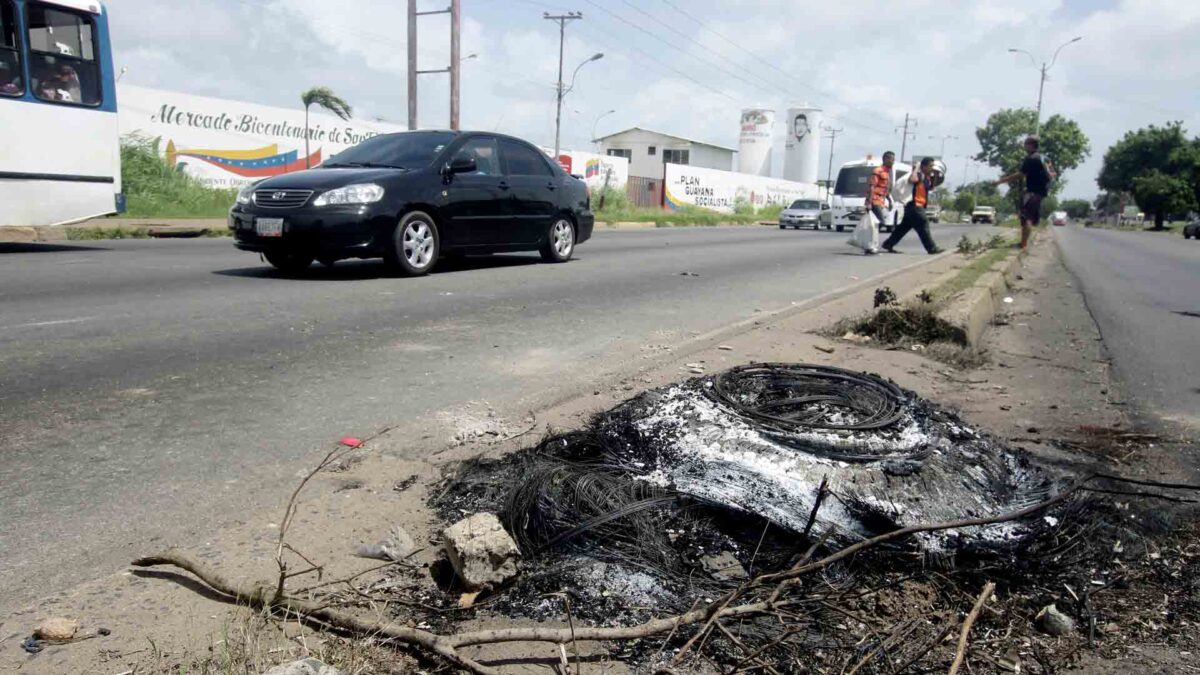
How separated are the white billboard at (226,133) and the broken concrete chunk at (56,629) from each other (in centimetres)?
1810

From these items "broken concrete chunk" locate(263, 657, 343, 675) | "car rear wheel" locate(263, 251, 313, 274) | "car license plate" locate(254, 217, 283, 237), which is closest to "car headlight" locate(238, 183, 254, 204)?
"car license plate" locate(254, 217, 283, 237)

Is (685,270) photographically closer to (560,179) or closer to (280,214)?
(560,179)

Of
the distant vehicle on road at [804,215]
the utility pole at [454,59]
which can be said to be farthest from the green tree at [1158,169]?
the utility pole at [454,59]

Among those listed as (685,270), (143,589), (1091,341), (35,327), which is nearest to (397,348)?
(35,327)

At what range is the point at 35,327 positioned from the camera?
19.1 feet

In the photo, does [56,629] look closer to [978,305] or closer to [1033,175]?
[978,305]

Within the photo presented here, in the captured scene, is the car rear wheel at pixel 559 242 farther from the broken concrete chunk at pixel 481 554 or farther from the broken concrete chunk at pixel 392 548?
the broken concrete chunk at pixel 481 554

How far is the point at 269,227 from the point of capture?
863 centimetres

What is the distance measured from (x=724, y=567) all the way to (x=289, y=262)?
8.22 meters

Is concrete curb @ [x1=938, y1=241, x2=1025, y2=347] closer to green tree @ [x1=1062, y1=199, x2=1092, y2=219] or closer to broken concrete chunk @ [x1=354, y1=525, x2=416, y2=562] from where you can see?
broken concrete chunk @ [x1=354, y1=525, x2=416, y2=562]

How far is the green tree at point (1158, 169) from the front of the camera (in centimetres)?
6588

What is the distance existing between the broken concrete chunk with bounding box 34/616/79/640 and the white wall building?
230ft

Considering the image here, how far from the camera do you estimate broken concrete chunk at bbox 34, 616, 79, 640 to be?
211cm

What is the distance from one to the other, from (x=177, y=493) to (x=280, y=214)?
238 inches
